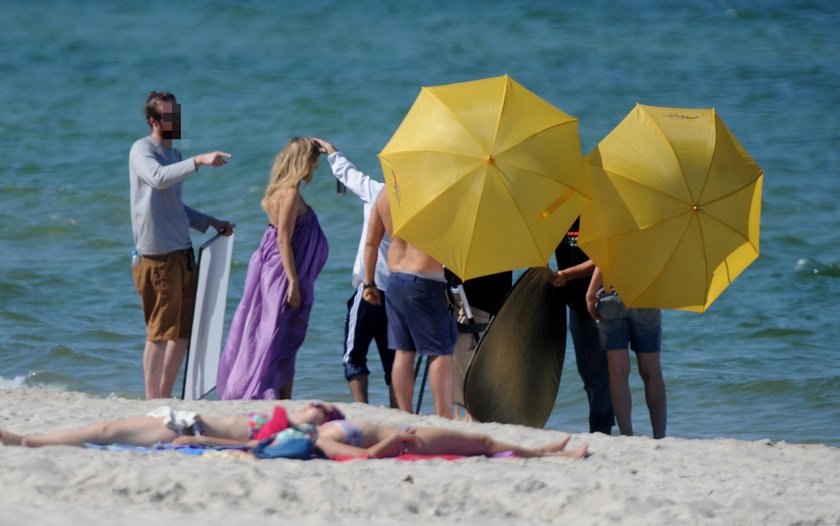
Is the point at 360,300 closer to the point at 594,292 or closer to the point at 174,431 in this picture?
the point at 594,292

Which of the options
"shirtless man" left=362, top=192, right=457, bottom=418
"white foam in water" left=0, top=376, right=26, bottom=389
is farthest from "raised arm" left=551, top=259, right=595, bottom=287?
"white foam in water" left=0, top=376, right=26, bottom=389

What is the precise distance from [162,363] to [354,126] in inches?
412

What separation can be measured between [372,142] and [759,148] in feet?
15.3

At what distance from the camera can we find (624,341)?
20.6 feet

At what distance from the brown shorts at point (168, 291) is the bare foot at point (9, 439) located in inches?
53.0

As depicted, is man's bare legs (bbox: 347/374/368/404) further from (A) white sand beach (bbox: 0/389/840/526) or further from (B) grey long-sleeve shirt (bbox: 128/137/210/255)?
(A) white sand beach (bbox: 0/389/840/526)

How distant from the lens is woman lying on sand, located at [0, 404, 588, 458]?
516 centimetres

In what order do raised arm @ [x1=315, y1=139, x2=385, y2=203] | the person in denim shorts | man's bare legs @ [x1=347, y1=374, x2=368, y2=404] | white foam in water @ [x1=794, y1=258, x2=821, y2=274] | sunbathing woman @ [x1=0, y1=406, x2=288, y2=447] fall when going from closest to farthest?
sunbathing woman @ [x1=0, y1=406, x2=288, y2=447] < the person in denim shorts < raised arm @ [x1=315, y1=139, x2=385, y2=203] < man's bare legs @ [x1=347, y1=374, x2=368, y2=404] < white foam in water @ [x1=794, y1=258, x2=821, y2=274]

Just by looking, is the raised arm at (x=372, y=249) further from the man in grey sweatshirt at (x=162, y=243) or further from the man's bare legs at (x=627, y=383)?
the man's bare legs at (x=627, y=383)

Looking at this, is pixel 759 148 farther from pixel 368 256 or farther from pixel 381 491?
pixel 381 491

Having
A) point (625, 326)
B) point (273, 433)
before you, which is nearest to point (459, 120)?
point (625, 326)

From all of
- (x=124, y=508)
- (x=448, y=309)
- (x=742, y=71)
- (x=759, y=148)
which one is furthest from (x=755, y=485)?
(x=742, y=71)

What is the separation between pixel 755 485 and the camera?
5320 millimetres

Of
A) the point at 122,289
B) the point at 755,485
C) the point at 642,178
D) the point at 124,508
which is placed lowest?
the point at 122,289
